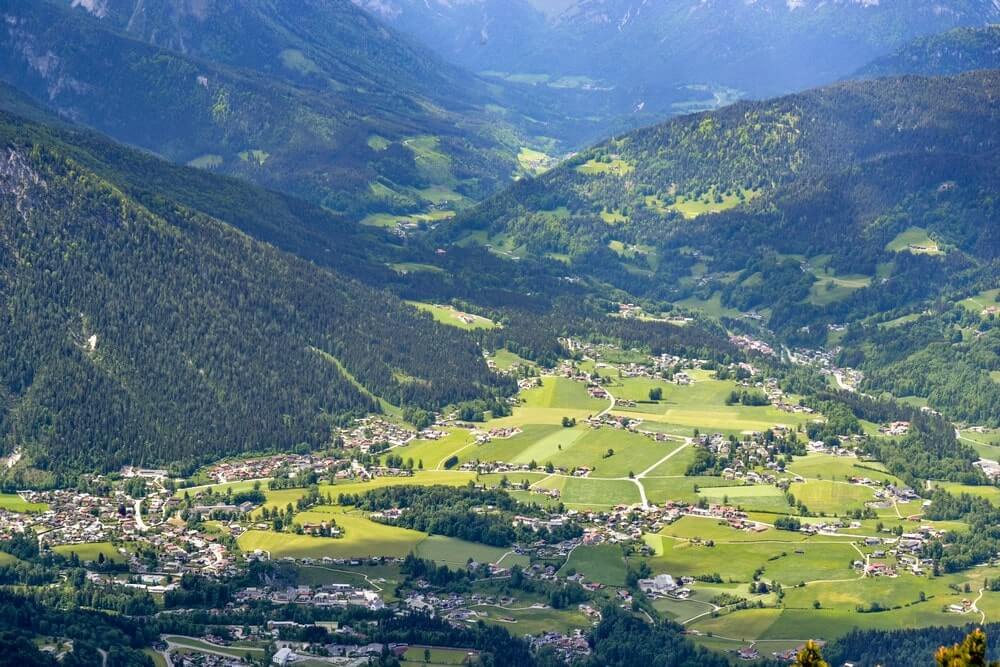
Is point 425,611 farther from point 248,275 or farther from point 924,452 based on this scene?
point 248,275

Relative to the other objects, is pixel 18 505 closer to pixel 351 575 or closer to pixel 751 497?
pixel 351 575

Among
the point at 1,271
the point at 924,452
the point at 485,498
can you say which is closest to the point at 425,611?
the point at 485,498

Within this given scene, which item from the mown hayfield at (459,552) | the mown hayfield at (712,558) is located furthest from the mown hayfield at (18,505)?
the mown hayfield at (712,558)

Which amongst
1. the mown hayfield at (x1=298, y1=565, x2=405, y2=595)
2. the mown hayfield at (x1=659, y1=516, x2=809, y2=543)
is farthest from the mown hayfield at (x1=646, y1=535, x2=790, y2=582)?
the mown hayfield at (x1=298, y1=565, x2=405, y2=595)

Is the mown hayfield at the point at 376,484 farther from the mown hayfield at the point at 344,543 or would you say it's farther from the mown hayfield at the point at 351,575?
the mown hayfield at the point at 351,575

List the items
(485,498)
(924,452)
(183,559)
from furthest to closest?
(924,452), (485,498), (183,559)

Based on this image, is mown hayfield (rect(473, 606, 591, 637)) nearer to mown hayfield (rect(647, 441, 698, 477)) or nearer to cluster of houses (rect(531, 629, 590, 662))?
cluster of houses (rect(531, 629, 590, 662))
